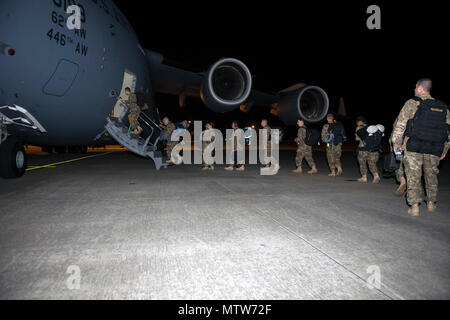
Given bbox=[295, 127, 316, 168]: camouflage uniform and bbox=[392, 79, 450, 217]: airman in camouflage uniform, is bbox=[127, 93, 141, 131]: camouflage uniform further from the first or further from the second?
bbox=[392, 79, 450, 217]: airman in camouflage uniform

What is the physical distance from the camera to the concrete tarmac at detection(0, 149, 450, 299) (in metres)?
1.84

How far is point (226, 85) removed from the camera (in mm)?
10555

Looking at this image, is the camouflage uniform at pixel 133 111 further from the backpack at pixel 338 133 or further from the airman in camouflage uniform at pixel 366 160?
the airman in camouflage uniform at pixel 366 160

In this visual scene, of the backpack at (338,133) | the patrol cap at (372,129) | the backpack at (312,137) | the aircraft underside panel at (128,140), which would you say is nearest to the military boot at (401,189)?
the patrol cap at (372,129)

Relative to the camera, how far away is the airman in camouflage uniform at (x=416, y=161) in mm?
3787

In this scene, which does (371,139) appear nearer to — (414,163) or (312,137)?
(312,137)

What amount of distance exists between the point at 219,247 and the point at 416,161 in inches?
124

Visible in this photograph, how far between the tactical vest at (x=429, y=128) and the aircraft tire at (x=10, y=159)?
7.77 meters

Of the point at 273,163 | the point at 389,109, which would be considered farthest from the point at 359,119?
the point at 389,109

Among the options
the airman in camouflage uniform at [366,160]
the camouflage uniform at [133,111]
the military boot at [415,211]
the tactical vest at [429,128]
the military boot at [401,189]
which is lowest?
the military boot at [415,211]

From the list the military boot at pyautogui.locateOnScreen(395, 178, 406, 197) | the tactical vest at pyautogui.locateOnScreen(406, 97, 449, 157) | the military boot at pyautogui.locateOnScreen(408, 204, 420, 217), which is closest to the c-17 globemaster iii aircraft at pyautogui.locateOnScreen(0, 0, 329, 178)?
the military boot at pyautogui.locateOnScreen(395, 178, 406, 197)

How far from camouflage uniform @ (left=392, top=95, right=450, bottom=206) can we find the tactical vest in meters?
0.14

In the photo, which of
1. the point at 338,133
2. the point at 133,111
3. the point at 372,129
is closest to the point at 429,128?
the point at 372,129
